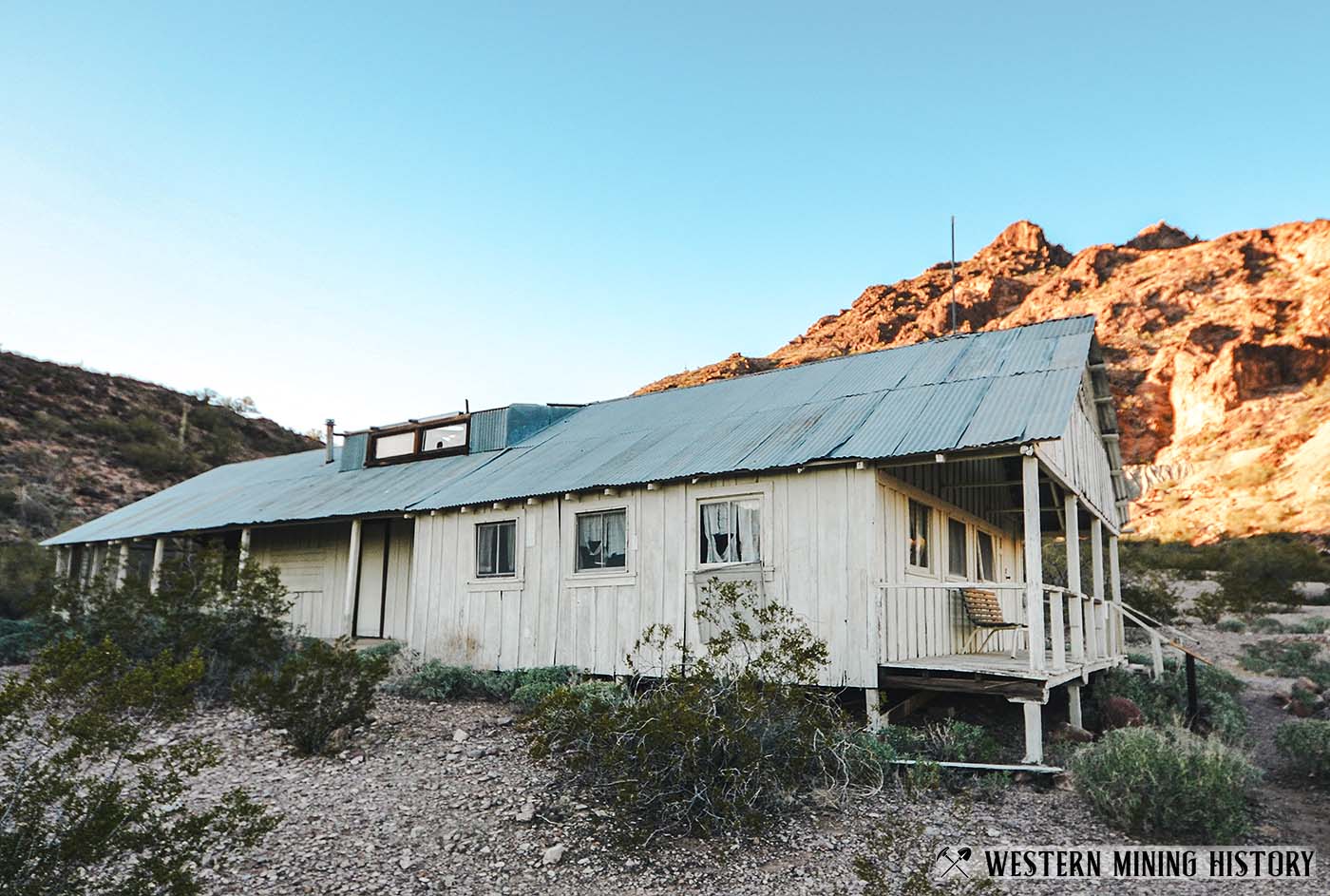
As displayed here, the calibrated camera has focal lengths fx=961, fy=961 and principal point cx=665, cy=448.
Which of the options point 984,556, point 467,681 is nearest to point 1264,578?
point 984,556

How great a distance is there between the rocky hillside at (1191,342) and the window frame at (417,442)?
119 feet

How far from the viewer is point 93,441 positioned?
120 feet

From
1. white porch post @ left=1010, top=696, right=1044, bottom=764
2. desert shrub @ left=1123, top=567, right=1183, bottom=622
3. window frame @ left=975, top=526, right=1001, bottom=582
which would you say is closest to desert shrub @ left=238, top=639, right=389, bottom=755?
white porch post @ left=1010, top=696, right=1044, bottom=764

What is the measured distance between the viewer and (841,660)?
33.9 ft

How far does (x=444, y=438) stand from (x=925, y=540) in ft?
29.8

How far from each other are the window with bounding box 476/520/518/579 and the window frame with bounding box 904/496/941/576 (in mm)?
5251

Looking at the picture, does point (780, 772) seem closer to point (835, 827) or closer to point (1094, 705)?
point (835, 827)

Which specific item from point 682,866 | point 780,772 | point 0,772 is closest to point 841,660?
point 780,772

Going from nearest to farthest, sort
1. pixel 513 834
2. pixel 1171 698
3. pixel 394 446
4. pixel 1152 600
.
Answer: pixel 513 834, pixel 1171 698, pixel 394 446, pixel 1152 600

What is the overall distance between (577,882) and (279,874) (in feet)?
6.54

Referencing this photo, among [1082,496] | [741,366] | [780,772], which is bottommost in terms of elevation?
[780,772]

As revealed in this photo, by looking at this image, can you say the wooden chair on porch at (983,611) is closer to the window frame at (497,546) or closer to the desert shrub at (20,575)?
the window frame at (497,546)

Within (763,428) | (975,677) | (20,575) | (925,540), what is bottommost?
(975,677)

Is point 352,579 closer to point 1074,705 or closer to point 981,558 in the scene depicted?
point 981,558
